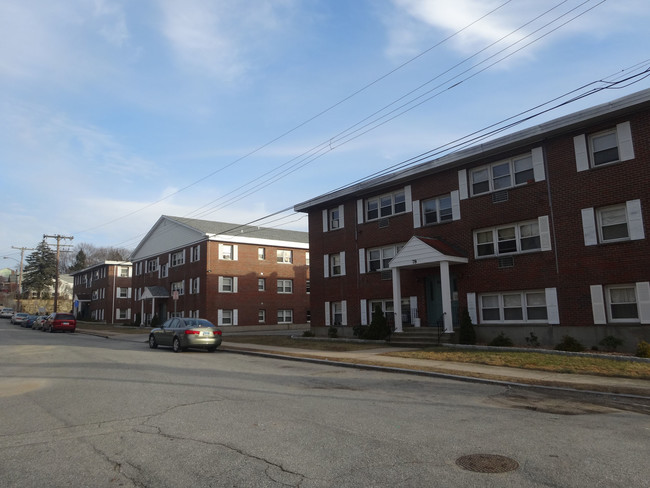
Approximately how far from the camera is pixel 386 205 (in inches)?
990

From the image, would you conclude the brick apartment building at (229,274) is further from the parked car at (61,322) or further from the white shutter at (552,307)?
the white shutter at (552,307)

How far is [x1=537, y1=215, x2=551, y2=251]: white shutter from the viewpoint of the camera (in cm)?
1817

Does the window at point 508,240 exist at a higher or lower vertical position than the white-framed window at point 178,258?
lower

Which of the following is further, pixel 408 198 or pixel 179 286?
pixel 179 286

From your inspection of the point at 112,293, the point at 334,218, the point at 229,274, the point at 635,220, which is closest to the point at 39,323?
the point at 112,293

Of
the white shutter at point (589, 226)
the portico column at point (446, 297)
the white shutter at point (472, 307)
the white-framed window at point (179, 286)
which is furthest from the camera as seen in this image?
the white-framed window at point (179, 286)

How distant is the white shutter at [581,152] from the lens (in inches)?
680

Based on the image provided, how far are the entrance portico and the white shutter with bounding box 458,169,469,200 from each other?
2.23 meters

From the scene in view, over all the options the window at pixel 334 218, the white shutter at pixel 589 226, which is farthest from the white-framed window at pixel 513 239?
the window at pixel 334 218

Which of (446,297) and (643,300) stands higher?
(446,297)

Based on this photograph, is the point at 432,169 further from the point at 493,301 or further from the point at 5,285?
the point at 5,285

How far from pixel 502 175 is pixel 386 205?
6602 millimetres

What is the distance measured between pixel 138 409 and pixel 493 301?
15.5m

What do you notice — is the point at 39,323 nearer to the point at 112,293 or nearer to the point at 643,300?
the point at 112,293
